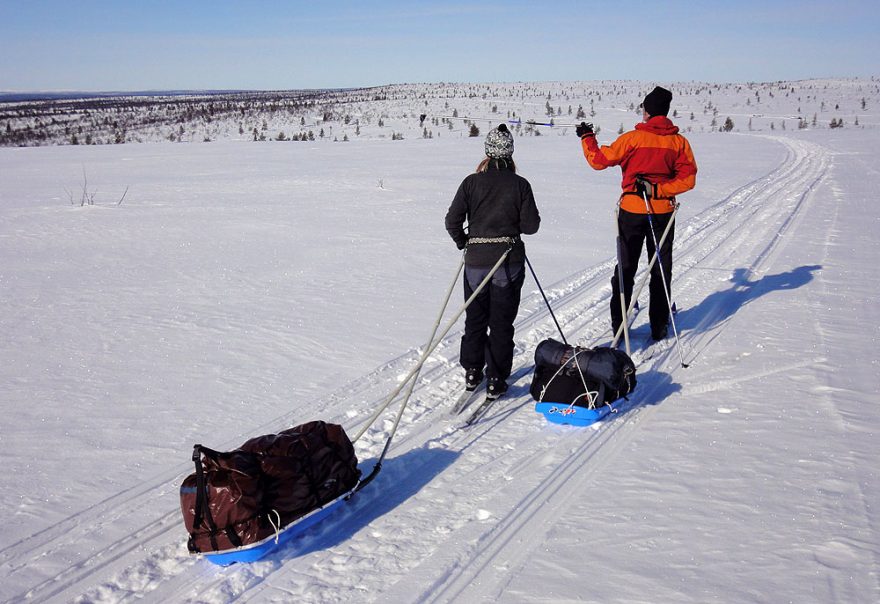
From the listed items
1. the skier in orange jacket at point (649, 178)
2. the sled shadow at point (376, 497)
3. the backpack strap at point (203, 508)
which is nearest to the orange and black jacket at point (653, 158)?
the skier in orange jacket at point (649, 178)

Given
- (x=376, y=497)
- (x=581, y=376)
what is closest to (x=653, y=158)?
(x=581, y=376)

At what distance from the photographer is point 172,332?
6.16 meters

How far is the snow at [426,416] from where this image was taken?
3.01 meters

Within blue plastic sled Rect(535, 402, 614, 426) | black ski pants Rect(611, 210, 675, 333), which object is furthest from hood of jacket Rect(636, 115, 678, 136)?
blue plastic sled Rect(535, 402, 614, 426)

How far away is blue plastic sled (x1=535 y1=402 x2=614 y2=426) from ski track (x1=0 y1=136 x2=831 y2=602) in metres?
0.08

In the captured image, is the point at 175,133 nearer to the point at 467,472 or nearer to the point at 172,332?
the point at 172,332

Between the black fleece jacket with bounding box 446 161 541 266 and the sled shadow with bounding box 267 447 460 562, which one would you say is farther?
the black fleece jacket with bounding box 446 161 541 266

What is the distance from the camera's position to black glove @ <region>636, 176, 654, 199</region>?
5676mm

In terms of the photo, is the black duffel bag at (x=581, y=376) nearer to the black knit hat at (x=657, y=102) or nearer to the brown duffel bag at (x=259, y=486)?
the brown duffel bag at (x=259, y=486)

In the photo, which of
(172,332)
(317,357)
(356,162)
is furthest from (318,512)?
(356,162)

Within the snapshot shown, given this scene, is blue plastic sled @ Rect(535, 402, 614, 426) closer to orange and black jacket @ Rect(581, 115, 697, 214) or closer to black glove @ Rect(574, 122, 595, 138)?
orange and black jacket @ Rect(581, 115, 697, 214)

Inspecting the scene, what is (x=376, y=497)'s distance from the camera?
3.67 meters

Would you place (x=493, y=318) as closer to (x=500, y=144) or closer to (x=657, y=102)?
(x=500, y=144)

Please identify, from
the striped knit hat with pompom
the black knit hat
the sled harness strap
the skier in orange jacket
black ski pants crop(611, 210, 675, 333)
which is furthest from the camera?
black ski pants crop(611, 210, 675, 333)
